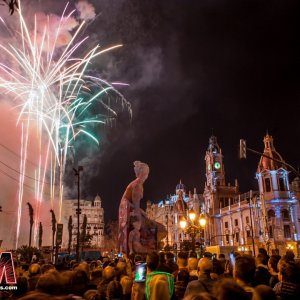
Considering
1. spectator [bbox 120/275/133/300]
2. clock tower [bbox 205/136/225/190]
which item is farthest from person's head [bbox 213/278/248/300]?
clock tower [bbox 205/136/225/190]

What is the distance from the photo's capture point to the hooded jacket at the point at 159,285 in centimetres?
527

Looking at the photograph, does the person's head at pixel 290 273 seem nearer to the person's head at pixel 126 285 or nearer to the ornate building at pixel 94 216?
the person's head at pixel 126 285

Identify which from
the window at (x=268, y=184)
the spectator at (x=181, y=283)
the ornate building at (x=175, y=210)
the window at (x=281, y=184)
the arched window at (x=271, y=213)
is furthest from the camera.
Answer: the ornate building at (x=175, y=210)

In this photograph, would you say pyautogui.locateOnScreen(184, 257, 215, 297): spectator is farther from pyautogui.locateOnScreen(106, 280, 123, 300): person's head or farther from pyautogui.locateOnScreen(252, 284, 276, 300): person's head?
pyautogui.locateOnScreen(106, 280, 123, 300): person's head

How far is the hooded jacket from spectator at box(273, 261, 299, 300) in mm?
1652

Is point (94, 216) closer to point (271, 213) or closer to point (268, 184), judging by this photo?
point (268, 184)

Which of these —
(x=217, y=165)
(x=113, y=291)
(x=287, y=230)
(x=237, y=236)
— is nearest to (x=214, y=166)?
(x=217, y=165)

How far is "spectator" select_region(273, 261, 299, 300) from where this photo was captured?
5.00 meters

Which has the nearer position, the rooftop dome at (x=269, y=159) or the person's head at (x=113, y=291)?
the person's head at (x=113, y=291)

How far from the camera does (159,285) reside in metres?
5.32

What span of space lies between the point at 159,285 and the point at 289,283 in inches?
76.2

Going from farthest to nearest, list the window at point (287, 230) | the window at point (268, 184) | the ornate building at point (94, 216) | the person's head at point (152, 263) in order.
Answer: the ornate building at point (94, 216)
the window at point (268, 184)
the window at point (287, 230)
the person's head at point (152, 263)

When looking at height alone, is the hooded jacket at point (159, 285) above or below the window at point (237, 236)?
below

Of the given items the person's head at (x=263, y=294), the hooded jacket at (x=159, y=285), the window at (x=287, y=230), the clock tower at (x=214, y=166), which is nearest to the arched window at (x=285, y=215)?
the window at (x=287, y=230)
